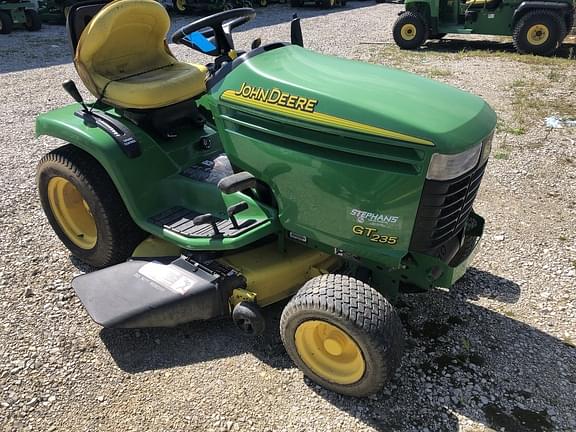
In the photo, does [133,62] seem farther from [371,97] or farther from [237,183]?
[371,97]

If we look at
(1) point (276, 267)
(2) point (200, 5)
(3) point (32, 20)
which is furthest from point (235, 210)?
(2) point (200, 5)

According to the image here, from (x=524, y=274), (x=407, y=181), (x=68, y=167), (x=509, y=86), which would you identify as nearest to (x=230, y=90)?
(x=407, y=181)

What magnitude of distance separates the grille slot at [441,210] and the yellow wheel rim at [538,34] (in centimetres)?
823

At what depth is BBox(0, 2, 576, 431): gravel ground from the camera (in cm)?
244

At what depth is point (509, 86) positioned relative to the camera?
756 centimetres

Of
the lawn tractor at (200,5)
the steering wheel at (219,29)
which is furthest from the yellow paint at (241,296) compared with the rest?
the lawn tractor at (200,5)

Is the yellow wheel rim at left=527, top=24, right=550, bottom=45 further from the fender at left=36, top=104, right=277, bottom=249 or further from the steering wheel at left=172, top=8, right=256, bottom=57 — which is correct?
the fender at left=36, top=104, right=277, bottom=249

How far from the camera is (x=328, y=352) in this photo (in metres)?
2.51

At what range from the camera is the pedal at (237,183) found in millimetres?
2527

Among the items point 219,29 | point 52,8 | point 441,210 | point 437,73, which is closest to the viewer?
point 441,210

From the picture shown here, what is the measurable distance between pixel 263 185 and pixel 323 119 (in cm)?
56

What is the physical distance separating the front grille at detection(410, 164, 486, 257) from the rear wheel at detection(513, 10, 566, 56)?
8.21m

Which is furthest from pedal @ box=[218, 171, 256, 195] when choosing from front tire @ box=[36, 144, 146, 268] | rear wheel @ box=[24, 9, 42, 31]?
rear wheel @ box=[24, 9, 42, 31]

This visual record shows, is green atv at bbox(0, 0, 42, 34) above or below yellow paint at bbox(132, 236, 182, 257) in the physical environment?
below
